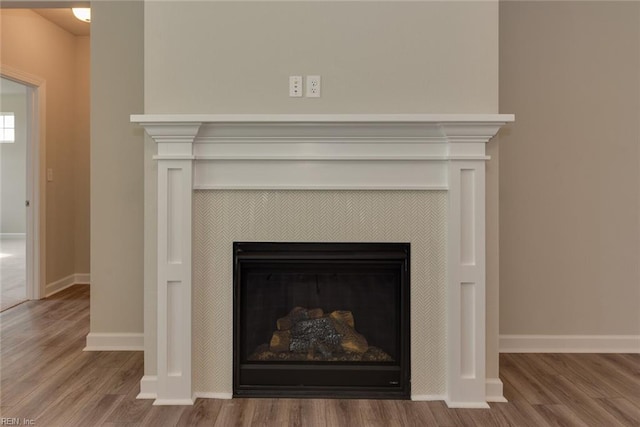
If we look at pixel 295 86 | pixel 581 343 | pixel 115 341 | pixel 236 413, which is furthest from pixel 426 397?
pixel 115 341

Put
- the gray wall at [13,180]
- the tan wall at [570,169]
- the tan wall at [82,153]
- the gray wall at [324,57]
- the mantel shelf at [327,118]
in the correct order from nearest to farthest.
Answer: the mantel shelf at [327,118]
the gray wall at [324,57]
the tan wall at [570,169]
the tan wall at [82,153]
the gray wall at [13,180]

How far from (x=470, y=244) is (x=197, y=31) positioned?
1662 millimetres

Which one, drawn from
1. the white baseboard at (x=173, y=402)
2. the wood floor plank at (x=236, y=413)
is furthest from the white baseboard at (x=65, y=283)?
the wood floor plank at (x=236, y=413)

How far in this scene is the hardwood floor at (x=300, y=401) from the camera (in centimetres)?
197

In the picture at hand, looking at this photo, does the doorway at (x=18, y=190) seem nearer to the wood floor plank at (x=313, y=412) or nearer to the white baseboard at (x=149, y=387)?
the white baseboard at (x=149, y=387)

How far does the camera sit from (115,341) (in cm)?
287

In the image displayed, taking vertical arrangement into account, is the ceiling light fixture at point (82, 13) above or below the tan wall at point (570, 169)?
above

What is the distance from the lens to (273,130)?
2.11 m

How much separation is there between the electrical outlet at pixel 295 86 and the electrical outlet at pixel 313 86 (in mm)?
44

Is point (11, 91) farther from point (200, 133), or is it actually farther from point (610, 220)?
point (610, 220)

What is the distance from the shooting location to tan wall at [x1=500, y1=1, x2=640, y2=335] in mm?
2809

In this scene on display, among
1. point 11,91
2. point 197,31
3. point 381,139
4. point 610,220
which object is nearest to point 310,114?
point 381,139

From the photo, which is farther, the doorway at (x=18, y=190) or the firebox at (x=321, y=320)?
the doorway at (x=18, y=190)

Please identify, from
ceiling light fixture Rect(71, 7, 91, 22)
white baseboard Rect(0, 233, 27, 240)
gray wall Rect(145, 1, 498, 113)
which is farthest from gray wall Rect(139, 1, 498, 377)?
white baseboard Rect(0, 233, 27, 240)
